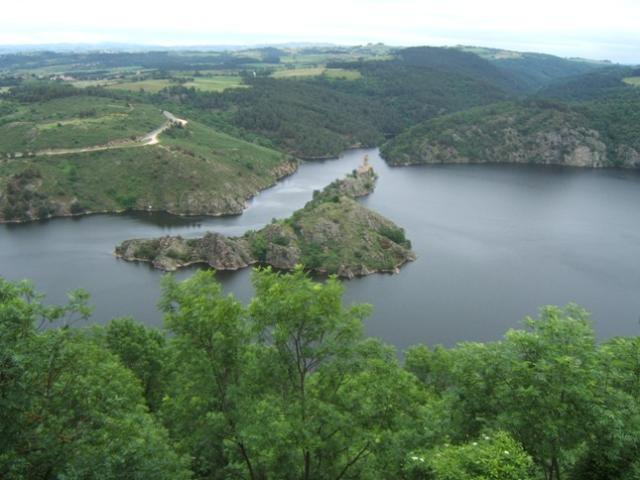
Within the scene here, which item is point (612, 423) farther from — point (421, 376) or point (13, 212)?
point (13, 212)

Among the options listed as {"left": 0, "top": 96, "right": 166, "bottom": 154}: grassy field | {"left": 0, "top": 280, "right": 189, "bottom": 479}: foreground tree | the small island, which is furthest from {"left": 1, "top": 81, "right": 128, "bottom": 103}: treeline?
{"left": 0, "top": 280, "right": 189, "bottom": 479}: foreground tree

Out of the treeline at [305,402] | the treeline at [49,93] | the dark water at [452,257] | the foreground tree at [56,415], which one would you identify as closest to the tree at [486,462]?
the treeline at [305,402]

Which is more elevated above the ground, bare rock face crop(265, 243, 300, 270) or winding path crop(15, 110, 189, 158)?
winding path crop(15, 110, 189, 158)

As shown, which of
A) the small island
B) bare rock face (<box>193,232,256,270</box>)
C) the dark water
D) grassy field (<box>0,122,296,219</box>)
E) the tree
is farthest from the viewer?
grassy field (<box>0,122,296,219</box>)

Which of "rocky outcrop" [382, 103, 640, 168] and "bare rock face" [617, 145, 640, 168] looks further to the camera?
"rocky outcrop" [382, 103, 640, 168]

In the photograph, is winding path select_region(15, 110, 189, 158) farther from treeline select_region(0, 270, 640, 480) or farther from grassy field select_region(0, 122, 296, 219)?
treeline select_region(0, 270, 640, 480)

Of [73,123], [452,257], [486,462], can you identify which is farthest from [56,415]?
[73,123]

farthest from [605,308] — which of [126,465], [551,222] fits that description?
[126,465]
